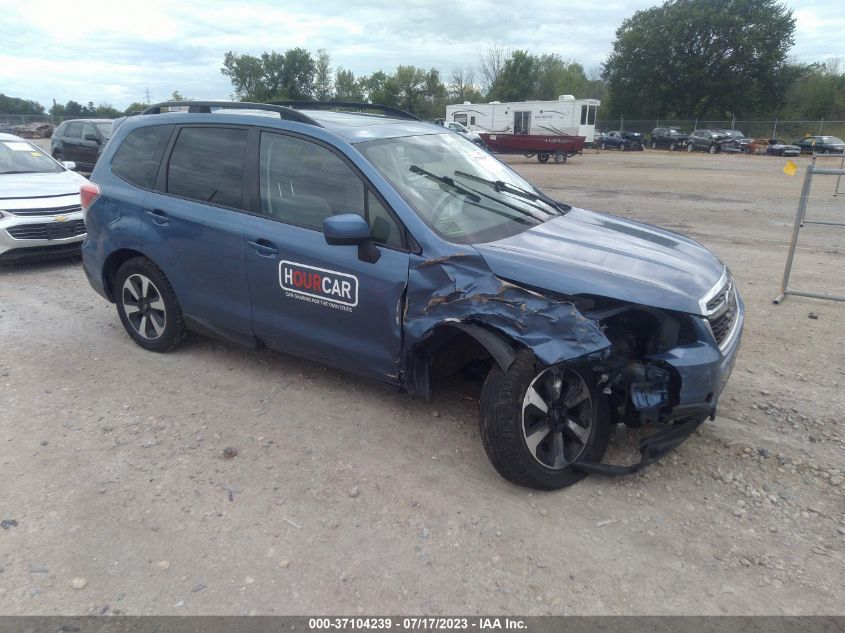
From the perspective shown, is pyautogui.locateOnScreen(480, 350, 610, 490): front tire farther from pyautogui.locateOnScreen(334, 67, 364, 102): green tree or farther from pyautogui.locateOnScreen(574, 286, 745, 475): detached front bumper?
pyautogui.locateOnScreen(334, 67, 364, 102): green tree

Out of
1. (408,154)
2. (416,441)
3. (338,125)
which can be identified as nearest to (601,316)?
(416,441)

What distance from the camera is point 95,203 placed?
502cm

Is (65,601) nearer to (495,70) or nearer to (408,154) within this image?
(408,154)

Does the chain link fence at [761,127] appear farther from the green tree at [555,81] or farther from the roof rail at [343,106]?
the roof rail at [343,106]

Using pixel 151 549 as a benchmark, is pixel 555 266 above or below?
above

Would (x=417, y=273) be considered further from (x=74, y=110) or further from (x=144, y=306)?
(x=74, y=110)

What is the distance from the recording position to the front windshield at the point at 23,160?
861 centimetres

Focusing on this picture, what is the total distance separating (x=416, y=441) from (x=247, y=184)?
2049 mm

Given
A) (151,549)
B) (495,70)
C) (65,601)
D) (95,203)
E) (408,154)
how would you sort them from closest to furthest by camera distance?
(65,601) < (151,549) < (408,154) < (95,203) < (495,70)

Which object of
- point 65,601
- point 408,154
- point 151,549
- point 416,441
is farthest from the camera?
point 408,154

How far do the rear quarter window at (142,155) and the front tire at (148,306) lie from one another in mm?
636

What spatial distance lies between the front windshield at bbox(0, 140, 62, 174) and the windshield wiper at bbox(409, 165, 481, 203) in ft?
23.8

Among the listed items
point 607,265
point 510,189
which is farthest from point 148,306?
point 607,265

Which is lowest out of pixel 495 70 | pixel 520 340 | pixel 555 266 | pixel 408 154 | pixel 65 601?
pixel 65 601
